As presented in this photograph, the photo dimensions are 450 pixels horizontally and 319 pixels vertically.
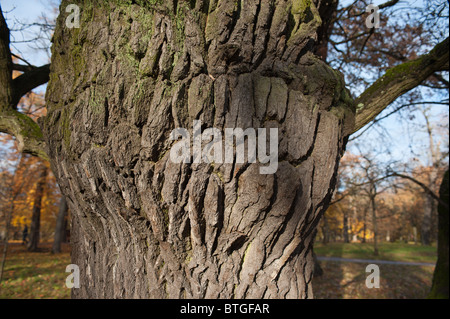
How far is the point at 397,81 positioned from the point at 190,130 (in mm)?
2425

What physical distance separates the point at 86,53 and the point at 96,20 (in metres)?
0.26

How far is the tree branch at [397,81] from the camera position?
8.78 feet

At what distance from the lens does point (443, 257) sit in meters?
5.92

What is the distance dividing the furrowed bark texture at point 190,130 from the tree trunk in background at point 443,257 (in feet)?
19.5

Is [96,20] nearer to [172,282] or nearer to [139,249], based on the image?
[139,249]

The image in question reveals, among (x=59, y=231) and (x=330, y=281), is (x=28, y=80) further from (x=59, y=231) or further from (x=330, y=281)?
(x=59, y=231)

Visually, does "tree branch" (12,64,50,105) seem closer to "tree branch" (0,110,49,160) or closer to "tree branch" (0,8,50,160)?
"tree branch" (0,8,50,160)

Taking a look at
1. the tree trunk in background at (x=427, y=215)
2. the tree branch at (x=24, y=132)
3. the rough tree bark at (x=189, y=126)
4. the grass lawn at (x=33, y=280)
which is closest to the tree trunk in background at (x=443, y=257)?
the rough tree bark at (x=189, y=126)

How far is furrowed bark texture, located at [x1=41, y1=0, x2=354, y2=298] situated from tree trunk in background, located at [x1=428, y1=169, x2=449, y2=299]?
595 cm

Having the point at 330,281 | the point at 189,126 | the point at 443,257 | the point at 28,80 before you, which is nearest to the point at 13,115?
the point at 28,80

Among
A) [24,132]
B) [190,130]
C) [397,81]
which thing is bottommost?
[190,130]

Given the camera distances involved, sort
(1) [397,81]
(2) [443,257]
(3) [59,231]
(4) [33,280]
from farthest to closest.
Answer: (3) [59,231], (4) [33,280], (2) [443,257], (1) [397,81]

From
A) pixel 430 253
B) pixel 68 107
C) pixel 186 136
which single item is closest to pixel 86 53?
pixel 68 107

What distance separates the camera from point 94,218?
7.05 feet
